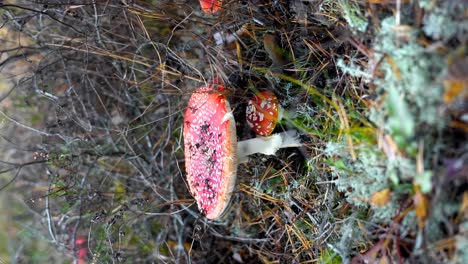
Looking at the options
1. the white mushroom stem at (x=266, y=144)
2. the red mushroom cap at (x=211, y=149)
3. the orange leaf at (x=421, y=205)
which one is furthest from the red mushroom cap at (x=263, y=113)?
the orange leaf at (x=421, y=205)

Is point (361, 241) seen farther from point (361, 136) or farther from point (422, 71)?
point (422, 71)

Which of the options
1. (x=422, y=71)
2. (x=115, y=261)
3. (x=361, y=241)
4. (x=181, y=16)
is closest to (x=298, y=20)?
(x=181, y=16)

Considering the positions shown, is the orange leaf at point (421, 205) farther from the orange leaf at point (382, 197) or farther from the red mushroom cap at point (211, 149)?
the red mushroom cap at point (211, 149)

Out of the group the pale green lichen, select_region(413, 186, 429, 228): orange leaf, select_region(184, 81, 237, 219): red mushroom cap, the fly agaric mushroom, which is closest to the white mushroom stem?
the fly agaric mushroom

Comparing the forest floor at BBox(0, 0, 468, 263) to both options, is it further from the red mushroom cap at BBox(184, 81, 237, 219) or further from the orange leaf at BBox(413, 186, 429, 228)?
the red mushroom cap at BBox(184, 81, 237, 219)

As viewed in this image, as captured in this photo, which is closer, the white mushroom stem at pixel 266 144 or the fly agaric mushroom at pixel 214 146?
the fly agaric mushroom at pixel 214 146

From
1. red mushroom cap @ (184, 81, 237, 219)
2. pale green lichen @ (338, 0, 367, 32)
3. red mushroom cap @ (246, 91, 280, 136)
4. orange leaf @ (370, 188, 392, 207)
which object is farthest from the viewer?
red mushroom cap @ (246, 91, 280, 136)

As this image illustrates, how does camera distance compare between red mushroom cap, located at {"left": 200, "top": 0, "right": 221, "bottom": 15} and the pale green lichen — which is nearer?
the pale green lichen
